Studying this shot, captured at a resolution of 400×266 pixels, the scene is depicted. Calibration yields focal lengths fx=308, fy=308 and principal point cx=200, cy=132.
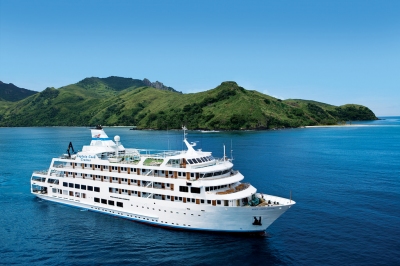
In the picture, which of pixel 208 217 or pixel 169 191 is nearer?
pixel 208 217

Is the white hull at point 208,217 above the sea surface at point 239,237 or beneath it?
above

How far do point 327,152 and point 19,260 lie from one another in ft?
287

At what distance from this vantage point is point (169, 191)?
36.4 m

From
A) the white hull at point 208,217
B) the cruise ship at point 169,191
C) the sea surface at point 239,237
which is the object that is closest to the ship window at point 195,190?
the cruise ship at point 169,191

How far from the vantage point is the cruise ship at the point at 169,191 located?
3400 centimetres

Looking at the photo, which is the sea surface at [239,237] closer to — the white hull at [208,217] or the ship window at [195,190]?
the white hull at [208,217]

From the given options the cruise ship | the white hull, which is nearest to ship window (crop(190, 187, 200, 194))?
the cruise ship

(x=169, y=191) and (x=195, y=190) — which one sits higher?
(x=195, y=190)

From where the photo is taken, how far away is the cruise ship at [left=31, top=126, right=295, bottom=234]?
34.0m

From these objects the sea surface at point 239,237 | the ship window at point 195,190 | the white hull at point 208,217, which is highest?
the ship window at point 195,190

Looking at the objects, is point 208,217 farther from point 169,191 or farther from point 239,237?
point 169,191

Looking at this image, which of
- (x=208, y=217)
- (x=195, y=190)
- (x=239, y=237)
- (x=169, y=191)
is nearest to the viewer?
(x=239, y=237)

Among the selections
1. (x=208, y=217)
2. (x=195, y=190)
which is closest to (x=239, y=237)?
(x=208, y=217)

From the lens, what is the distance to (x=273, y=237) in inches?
1359
